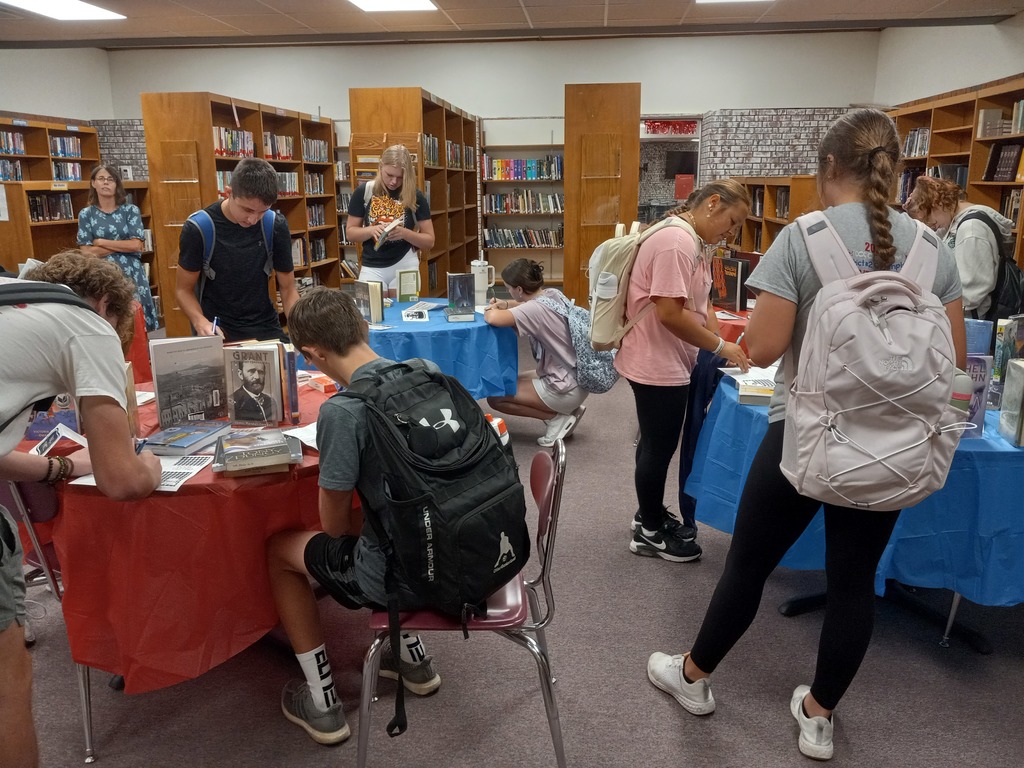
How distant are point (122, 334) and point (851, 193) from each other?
1.84m

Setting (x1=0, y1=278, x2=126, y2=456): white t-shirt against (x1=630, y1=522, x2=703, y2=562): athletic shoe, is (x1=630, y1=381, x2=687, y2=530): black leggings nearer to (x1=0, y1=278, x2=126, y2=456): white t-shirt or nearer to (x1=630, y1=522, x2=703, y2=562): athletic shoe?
(x1=630, y1=522, x2=703, y2=562): athletic shoe

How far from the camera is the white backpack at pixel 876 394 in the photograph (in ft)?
5.14

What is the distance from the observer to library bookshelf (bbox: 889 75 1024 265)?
20.1 ft

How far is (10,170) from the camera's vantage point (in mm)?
8305

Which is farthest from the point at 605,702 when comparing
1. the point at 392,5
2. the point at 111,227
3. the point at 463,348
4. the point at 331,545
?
the point at 392,5

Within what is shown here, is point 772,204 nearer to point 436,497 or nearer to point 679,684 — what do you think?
point 679,684

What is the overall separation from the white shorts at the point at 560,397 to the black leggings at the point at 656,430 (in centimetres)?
146

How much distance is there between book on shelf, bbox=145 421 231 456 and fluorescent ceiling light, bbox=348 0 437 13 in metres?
6.32

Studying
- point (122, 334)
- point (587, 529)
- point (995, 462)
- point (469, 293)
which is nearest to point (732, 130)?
point (469, 293)

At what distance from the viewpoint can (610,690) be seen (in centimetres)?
229

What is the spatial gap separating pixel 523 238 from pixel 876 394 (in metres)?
8.37

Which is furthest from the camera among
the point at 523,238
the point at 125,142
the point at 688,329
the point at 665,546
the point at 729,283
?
the point at 125,142

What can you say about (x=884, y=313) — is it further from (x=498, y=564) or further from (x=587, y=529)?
(x=587, y=529)

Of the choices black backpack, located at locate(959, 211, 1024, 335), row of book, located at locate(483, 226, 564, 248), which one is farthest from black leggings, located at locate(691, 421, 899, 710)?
row of book, located at locate(483, 226, 564, 248)
